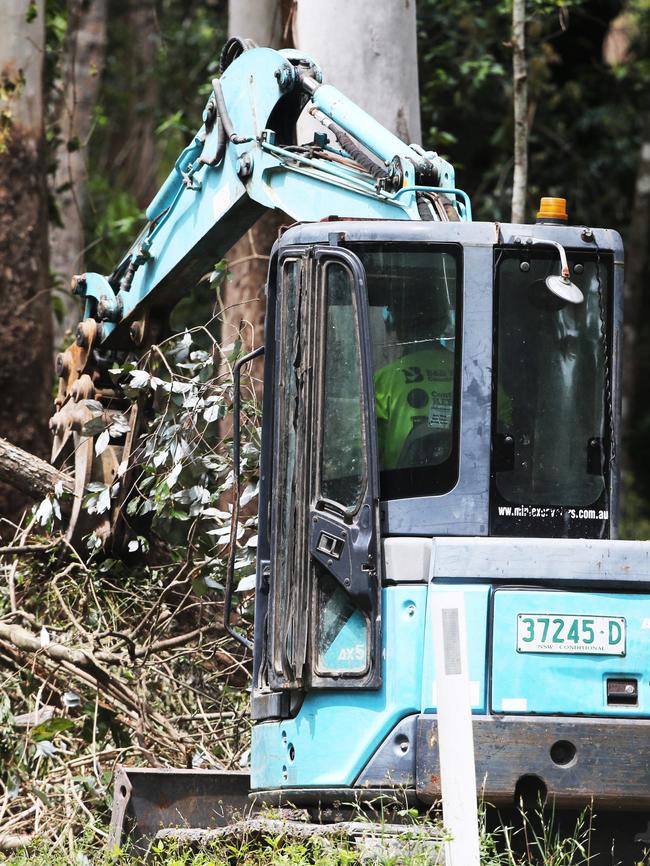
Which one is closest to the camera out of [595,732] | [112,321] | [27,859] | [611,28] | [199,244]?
[595,732]

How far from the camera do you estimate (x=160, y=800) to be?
6.40 m

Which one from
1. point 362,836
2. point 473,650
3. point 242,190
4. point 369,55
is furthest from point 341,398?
point 369,55

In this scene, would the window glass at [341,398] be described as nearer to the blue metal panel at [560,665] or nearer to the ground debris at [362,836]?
the blue metal panel at [560,665]

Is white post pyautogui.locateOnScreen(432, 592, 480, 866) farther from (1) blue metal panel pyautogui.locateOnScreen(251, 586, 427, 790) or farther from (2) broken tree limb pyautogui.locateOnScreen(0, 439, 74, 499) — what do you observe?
(2) broken tree limb pyautogui.locateOnScreen(0, 439, 74, 499)

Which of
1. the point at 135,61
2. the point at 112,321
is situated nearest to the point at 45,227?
the point at 112,321

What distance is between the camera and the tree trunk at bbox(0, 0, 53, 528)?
9.60 meters

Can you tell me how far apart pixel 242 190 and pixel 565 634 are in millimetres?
2747

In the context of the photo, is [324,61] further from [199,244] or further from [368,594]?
[368,594]

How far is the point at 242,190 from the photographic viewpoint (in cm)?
658

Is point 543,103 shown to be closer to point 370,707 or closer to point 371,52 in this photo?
point 371,52

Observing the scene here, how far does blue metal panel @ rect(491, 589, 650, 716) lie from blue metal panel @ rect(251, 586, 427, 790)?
29 cm

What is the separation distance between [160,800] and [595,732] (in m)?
2.32

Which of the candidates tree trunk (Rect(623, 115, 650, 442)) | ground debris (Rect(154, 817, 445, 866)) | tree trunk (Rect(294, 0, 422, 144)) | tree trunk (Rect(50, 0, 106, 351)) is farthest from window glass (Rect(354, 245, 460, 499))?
tree trunk (Rect(623, 115, 650, 442))

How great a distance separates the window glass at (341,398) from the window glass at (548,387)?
0.53m
